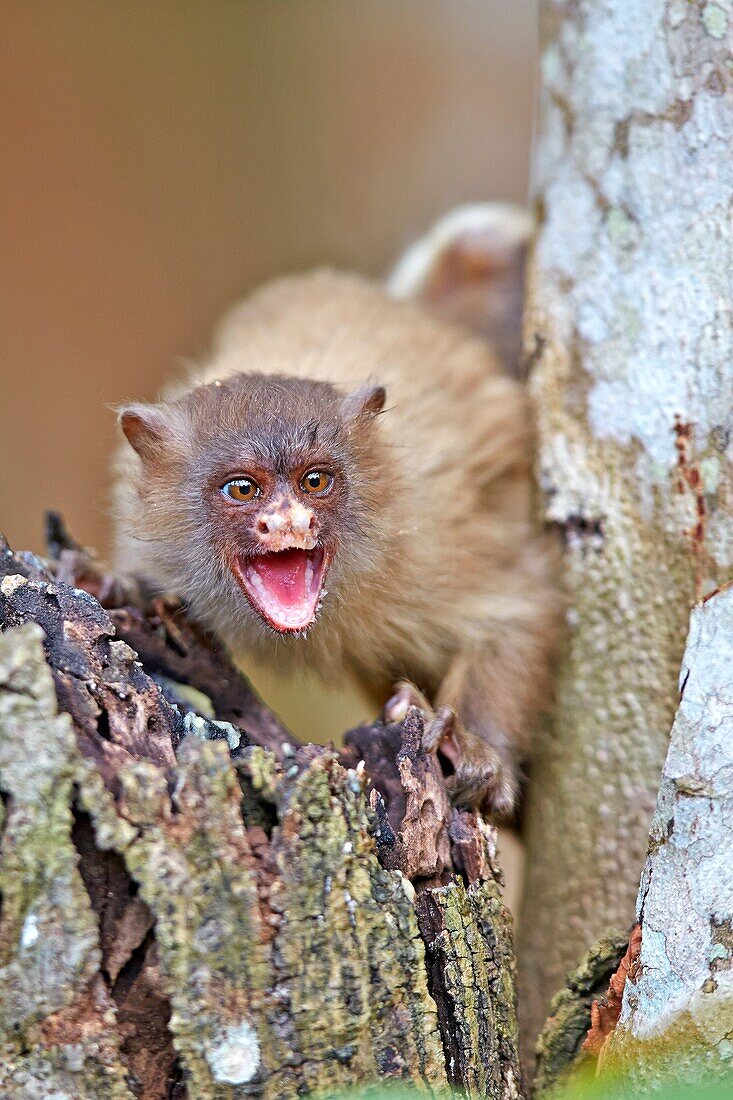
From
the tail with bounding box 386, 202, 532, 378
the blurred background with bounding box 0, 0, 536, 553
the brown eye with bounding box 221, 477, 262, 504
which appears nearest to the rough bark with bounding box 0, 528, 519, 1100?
the brown eye with bounding box 221, 477, 262, 504

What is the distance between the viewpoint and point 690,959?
162cm

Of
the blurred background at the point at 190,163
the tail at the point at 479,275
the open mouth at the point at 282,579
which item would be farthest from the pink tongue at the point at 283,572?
the blurred background at the point at 190,163

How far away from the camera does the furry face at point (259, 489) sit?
230cm

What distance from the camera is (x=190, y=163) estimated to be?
5.35m

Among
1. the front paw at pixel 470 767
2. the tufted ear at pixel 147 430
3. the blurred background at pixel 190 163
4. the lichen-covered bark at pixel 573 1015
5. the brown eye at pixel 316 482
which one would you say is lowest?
the lichen-covered bark at pixel 573 1015

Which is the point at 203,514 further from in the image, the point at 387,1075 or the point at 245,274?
the point at 245,274

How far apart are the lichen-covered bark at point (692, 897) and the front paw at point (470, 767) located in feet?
1.61

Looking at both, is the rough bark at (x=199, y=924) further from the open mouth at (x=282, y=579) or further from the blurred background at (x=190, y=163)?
the blurred background at (x=190, y=163)

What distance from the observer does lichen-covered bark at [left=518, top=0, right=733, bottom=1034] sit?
215 cm

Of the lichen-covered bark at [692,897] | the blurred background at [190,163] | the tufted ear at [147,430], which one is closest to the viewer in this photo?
the lichen-covered bark at [692,897]

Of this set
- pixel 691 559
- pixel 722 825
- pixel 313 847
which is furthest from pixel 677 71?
pixel 313 847

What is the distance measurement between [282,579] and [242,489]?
201mm

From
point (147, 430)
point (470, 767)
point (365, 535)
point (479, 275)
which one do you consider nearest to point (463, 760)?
point (470, 767)

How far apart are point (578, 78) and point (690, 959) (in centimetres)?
185
